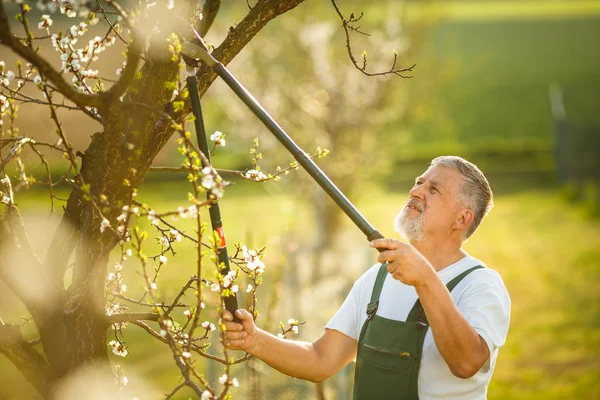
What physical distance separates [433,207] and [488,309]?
1.77 feet

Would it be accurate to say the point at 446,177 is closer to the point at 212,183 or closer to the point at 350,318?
the point at 350,318

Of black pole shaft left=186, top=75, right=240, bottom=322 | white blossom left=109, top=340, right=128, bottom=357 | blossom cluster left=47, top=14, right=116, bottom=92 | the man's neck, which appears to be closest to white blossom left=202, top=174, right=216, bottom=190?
black pole shaft left=186, top=75, right=240, bottom=322

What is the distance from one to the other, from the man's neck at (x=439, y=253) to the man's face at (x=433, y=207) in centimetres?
3

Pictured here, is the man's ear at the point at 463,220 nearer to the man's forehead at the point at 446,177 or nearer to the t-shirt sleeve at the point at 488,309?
the man's forehead at the point at 446,177

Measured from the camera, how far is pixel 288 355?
9.89ft

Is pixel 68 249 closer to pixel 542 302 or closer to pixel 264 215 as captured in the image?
pixel 542 302

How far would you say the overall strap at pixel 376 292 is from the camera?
307cm

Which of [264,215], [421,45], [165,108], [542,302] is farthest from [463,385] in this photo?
[264,215]

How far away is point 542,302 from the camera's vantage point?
14.0 metres

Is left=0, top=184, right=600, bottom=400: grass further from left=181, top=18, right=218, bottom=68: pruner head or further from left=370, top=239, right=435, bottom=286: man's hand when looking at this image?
left=181, top=18, right=218, bottom=68: pruner head

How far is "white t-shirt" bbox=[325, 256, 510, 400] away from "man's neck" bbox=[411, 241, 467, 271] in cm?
4

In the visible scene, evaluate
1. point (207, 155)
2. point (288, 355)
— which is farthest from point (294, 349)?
point (207, 155)

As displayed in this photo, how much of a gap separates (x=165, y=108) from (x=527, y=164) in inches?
1171

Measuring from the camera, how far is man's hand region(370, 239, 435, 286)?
7.86ft
